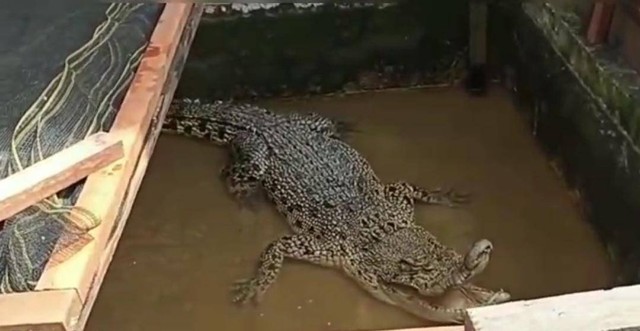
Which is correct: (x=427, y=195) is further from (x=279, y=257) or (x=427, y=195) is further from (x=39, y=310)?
(x=39, y=310)

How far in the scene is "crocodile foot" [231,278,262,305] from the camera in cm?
213

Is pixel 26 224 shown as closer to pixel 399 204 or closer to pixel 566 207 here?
pixel 399 204

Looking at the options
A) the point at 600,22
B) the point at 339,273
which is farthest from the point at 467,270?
the point at 600,22

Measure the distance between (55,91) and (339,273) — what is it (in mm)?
844

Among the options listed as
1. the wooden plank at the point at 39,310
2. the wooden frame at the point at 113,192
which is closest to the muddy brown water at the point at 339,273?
the wooden frame at the point at 113,192

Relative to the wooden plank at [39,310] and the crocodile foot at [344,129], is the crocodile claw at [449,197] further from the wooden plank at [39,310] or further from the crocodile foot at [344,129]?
the wooden plank at [39,310]

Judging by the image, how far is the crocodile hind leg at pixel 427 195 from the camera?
2416 millimetres

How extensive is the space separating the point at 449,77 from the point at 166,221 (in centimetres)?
107

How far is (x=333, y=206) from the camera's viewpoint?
7.66 ft

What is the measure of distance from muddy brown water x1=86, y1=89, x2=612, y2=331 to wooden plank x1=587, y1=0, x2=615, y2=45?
416 millimetres

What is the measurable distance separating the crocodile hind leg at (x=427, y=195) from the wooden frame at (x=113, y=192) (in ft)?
2.32

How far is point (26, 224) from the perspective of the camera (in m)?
1.33

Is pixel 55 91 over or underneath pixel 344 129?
over

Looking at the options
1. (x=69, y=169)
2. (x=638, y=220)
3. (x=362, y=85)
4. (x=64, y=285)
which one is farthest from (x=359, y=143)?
(x=64, y=285)
